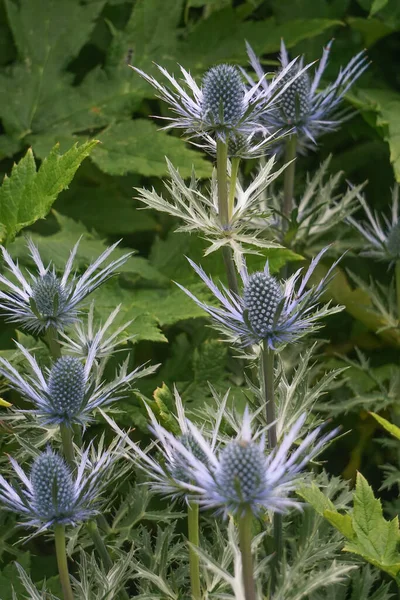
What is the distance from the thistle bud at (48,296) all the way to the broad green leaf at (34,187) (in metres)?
0.17

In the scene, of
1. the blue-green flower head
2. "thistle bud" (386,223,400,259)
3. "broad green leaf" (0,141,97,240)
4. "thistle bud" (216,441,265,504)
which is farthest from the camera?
"thistle bud" (386,223,400,259)

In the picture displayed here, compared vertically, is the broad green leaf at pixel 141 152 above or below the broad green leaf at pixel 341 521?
above

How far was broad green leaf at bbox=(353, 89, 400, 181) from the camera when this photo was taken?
4.40 feet

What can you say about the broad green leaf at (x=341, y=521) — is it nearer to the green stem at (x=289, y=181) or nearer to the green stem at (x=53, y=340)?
the green stem at (x=53, y=340)

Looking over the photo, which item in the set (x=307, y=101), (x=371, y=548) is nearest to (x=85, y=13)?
(x=307, y=101)

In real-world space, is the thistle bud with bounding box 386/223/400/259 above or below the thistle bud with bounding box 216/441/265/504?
below

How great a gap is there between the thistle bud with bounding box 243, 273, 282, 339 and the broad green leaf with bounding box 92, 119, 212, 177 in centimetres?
50

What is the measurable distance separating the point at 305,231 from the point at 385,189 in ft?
1.74

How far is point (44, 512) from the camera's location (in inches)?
29.6

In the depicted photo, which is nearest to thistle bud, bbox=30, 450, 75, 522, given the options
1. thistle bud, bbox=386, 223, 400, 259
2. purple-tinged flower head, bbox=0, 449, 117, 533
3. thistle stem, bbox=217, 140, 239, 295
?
purple-tinged flower head, bbox=0, 449, 117, 533

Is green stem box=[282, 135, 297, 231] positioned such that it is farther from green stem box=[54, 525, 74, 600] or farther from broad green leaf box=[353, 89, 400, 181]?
green stem box=[54, 525, 74, 600]

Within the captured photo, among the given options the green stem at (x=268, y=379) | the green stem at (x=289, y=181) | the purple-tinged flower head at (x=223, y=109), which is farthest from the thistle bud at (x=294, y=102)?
the green stem at (x=268, y=379)

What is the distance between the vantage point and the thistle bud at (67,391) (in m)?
0.82

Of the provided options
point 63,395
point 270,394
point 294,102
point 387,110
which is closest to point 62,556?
point 63,395
